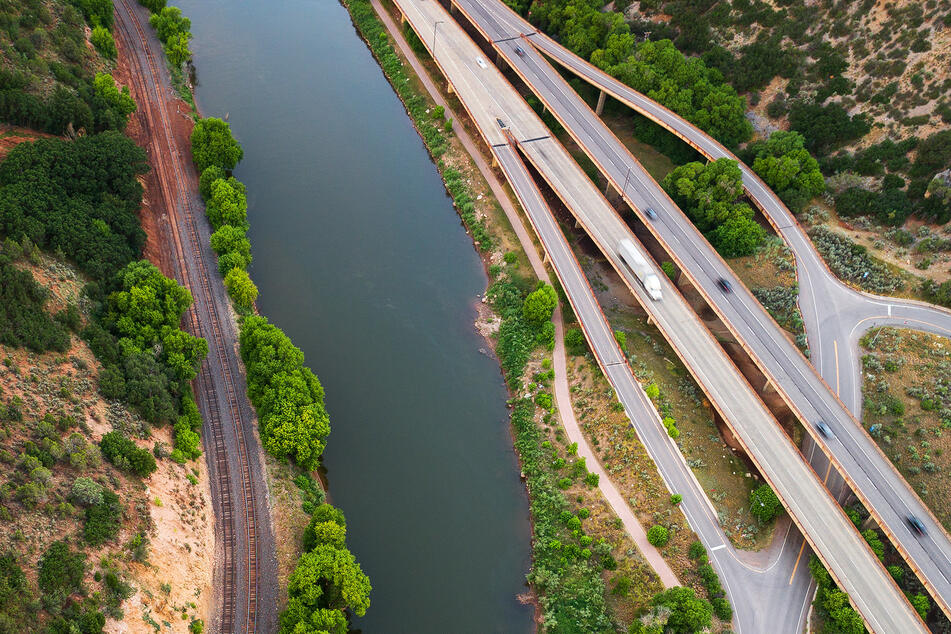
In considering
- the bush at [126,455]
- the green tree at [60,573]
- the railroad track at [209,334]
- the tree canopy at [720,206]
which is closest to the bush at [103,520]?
the green tree at [60,573]

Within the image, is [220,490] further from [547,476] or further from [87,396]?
[547,476]

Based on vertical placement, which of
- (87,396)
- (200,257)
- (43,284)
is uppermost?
(200,257)

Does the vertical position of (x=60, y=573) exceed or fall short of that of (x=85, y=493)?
it falls short

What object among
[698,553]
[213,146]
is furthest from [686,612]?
[213,146]

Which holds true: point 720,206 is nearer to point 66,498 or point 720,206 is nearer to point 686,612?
point 686,612

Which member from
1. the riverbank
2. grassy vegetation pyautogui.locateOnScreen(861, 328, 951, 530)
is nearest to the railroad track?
the riverbank

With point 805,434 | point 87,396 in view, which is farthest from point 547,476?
point 87,396

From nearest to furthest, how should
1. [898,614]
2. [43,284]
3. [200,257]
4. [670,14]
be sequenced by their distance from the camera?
[898,614] < [43,284] < [200,257] < [670,14]
